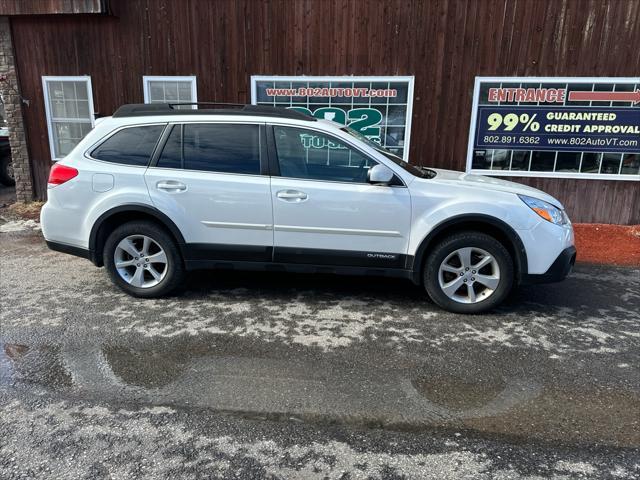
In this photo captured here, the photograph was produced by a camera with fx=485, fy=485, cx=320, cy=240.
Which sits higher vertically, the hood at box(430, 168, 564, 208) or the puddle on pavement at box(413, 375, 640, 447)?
the hood at box(430, 168, 564, 208)

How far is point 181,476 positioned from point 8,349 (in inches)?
87.4

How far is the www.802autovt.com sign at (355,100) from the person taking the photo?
8312 millimetres

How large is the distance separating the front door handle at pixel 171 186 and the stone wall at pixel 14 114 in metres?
6.47

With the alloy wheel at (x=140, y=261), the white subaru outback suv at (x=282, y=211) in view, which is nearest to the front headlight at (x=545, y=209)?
the white subaru outback suv at (x=282, y=211)

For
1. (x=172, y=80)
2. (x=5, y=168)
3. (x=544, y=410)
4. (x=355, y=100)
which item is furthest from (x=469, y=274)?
(x=5, y=168)

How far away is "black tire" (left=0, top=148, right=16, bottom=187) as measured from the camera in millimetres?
11594

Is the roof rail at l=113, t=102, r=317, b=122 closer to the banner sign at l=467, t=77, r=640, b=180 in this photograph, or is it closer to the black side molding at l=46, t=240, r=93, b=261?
the black side molding at l=46, t=240, r=93, b=261

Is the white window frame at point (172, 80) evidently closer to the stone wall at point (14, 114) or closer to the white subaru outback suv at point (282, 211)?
the stone wall at point (14, 114)

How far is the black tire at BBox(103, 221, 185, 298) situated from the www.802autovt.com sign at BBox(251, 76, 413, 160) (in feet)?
14.8

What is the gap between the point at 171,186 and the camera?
179 inches

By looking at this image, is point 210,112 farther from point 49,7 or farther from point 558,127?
point 558,127

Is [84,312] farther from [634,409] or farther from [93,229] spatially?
[634,409]

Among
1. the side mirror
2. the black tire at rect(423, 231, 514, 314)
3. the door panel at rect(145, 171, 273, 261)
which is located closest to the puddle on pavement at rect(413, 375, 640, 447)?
the black tire at rect(423, 231, 514, 314)

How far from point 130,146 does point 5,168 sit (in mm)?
9100
